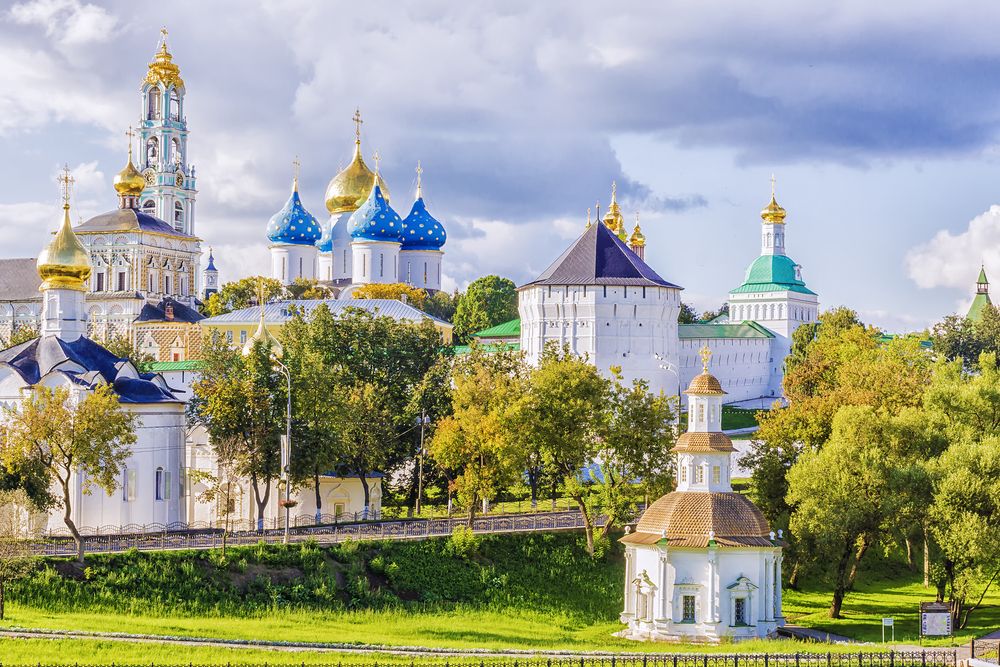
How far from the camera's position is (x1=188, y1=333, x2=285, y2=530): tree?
4206cm

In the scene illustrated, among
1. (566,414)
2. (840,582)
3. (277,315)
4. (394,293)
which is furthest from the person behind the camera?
(394,293)

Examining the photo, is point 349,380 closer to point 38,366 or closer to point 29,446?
point 38,366

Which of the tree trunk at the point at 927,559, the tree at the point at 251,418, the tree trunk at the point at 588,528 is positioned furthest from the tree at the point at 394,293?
the tree trunk at the point at 927,559

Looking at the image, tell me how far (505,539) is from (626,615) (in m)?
5.75

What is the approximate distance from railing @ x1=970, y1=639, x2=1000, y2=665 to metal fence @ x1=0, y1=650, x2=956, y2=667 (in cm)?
52

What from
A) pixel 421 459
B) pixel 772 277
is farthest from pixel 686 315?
pixel 421 459

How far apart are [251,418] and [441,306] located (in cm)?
4566

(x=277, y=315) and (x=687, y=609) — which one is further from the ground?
(x=277, y=315)

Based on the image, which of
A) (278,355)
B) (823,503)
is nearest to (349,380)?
(278,355)

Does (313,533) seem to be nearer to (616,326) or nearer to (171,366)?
(616,326)

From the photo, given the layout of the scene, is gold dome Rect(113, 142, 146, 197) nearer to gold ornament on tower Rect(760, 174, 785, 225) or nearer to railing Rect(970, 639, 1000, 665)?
gold ornament on tower Rect(760, 174, 785, 225)

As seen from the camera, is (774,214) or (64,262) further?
(774,214)

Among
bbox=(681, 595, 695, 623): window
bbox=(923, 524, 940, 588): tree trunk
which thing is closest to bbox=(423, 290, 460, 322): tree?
bbox=(923, 524, 940, 588): tree trunk

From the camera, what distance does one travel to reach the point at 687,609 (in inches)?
1462
